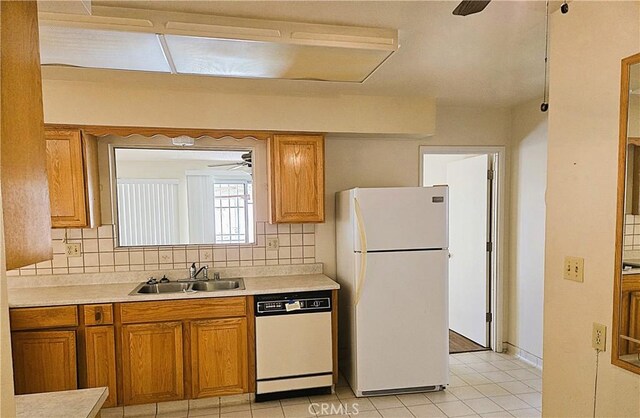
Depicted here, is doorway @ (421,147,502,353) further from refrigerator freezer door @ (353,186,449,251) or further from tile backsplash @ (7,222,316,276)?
tile backsplash @ (7,222,316,276)

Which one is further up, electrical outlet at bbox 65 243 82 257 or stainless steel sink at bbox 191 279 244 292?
electrical outlet at bbox 65 243 82 257

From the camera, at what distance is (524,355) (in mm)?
3725

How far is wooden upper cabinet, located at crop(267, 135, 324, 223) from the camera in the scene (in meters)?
3.25

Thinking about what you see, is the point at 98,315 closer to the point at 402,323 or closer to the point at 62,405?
the point at 62,405

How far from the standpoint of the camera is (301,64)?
2121 mm

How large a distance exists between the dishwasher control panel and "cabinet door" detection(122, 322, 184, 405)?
62 cm

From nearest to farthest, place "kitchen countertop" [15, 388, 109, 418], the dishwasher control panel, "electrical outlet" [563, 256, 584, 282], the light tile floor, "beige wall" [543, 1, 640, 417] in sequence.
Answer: "kitchen countertop" [15, 388, 109, 418] < "beige wall" [543, 1, 640, 417] < "electrical outlet" [563, 256, 584, 282] < the light tile floor < the dishwasher control panel

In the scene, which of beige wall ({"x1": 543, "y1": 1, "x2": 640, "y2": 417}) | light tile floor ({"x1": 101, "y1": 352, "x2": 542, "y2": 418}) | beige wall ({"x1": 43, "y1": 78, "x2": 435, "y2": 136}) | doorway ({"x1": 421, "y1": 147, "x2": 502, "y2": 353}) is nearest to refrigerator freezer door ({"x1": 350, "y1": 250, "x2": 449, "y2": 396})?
light tile floor ({"x1": 101, "y1": 352, "x2": 542, "y2": 418})

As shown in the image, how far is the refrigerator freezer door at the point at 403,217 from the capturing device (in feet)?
9.74

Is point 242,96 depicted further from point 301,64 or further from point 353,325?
point 353,325

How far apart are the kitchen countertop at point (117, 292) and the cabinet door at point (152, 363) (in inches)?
8.5

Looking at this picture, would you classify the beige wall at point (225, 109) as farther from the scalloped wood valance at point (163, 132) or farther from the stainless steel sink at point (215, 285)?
the stainless steel sink at point (215, 285)

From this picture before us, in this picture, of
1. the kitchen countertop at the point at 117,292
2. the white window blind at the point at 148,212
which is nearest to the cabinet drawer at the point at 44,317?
the kitchen countertop at the point at 117,292

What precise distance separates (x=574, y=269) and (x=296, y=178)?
2.14 metres
